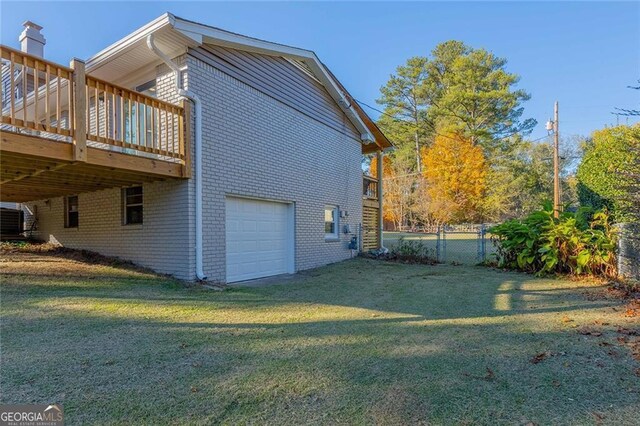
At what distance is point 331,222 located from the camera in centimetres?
1128

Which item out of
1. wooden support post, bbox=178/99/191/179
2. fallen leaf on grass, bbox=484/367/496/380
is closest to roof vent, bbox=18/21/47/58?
wooden support post, bbox=178/99/191/179

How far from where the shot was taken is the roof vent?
34.5ft

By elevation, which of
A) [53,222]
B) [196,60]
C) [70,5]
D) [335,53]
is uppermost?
[335,53]

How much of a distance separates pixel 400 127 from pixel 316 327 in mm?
28554

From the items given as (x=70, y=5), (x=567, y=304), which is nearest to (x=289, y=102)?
(x=70, y=5)

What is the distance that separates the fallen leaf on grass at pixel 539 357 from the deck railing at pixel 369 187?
10.3 m

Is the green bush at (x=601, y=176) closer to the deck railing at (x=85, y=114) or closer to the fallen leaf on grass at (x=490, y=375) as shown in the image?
the fallen leaf on grass at (x=490, y=375)

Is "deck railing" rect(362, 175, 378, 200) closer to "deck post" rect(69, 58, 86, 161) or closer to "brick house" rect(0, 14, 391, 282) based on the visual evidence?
"brick house" rect(0, 14, 391, 282)

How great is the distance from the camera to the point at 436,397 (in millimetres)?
2473

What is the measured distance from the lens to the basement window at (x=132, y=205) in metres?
7.41

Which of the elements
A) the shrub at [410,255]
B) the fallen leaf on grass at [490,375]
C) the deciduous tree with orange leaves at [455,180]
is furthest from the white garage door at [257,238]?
the deciduous tree with orange leaves at [455,180]

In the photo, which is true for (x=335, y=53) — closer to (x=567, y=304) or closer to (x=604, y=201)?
(x=604, y=201)

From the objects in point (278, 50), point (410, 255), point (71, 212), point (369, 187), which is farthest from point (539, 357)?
point (369, 187)

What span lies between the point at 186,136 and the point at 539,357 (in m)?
6.06
